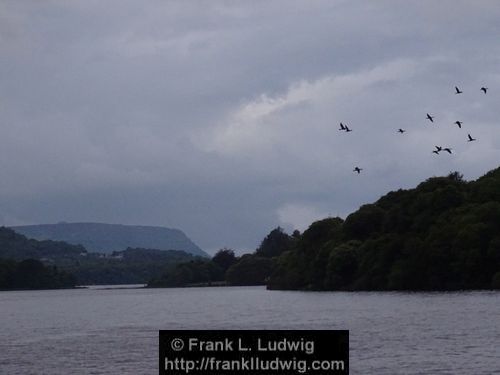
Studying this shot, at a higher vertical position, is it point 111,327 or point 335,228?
point 335,228

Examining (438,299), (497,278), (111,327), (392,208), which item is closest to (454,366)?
(111,327)

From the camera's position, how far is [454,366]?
55.1 m

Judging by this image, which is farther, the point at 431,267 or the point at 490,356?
the point at 431,267

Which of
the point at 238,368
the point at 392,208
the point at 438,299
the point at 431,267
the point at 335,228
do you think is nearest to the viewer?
the point at 238,368

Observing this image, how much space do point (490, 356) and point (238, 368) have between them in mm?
47961

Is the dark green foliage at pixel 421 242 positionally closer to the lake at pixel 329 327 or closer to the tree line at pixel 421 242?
the tree line at pixel 421 242

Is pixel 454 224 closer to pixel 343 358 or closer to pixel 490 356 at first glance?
pixel 490 356

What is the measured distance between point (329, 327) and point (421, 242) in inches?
2882

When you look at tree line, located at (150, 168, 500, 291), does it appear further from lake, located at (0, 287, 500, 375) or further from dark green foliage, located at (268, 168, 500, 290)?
lake, located at (0, 287, 500, 375)

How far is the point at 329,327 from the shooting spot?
283ft

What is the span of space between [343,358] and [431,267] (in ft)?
474

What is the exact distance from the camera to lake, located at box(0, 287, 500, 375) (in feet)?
196

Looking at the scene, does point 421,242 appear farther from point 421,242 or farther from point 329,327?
point 329,327

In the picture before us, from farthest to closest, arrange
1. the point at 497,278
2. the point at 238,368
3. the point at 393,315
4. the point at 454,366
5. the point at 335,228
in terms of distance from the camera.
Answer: the point at 335,228 < the point at 497,278 < the point at 393,315 < the point at 454,366 < the point at 238,368
